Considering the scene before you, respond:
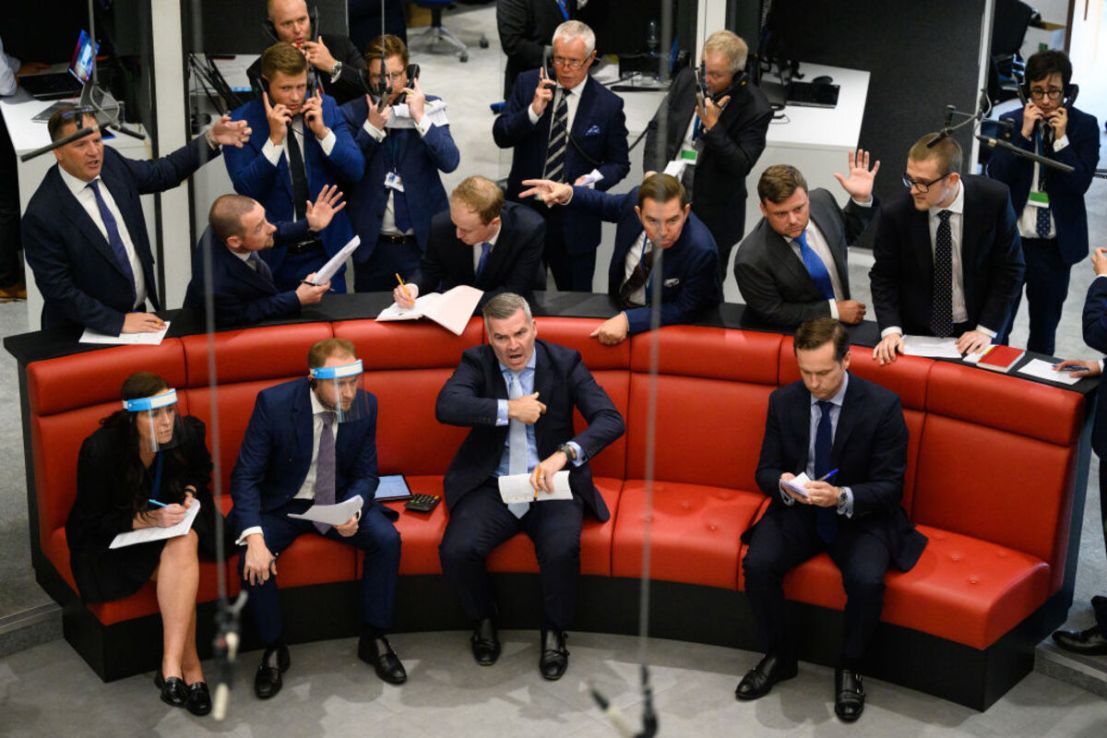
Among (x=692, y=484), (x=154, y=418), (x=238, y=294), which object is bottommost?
(x=692, y=484)

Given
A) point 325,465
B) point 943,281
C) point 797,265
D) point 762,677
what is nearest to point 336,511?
point 325,465

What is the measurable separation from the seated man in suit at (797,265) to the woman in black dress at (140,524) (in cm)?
198

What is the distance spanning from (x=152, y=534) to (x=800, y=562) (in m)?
2.02

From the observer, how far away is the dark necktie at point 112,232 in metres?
5.29

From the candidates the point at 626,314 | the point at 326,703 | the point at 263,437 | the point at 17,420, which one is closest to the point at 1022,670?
the point at 626,314

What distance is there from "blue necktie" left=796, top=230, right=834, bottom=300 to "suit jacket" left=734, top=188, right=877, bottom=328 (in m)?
0.02

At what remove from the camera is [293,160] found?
5.79 metres

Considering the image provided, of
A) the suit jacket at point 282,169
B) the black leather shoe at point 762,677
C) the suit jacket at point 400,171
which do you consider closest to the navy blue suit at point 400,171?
the suit jacket at point 400,171

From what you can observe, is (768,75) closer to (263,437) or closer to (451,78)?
(451,78)

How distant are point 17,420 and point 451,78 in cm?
448

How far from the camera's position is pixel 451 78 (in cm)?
1020

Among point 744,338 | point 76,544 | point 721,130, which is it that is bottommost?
point 76,544

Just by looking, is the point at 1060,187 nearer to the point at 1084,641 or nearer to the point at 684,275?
the point at 684,275

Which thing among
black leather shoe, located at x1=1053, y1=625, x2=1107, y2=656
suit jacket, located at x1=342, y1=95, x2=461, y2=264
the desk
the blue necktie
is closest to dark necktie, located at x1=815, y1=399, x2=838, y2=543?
the blue necktie
